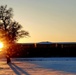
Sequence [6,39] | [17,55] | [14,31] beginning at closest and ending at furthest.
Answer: [6,39], [14,31], [17,55]

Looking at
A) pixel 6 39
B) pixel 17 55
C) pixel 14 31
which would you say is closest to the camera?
pixel 6 39

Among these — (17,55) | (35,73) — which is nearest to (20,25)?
(17,55)

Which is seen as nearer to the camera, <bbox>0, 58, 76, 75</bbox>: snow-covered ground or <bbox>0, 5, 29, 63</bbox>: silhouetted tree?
<bbox>0, 58, 76, 75</bbox>: snow-covered ground

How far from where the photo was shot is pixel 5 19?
137 ft

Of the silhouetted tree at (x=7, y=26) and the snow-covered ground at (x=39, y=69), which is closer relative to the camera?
the snow-covered ground at (x=39, y=69)

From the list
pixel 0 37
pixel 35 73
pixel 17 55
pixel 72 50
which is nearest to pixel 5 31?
pixel 0 37

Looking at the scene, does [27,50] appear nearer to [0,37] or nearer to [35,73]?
[0,37]

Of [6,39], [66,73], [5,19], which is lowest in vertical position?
[66,73]

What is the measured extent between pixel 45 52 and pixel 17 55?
4.60 m

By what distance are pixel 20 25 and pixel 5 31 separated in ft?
19.2

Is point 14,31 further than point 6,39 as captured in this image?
Yes

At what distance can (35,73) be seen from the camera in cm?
2252

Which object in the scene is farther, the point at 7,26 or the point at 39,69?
the point at 7,26

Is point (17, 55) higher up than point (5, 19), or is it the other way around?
point (5, 19)
